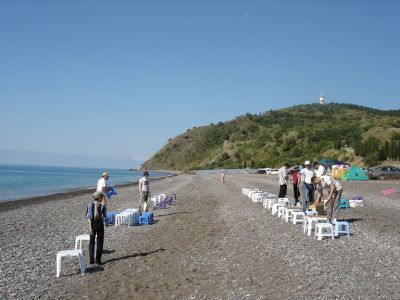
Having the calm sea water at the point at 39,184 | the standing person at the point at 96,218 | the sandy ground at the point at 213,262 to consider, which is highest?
the standing person at the point at 96,218

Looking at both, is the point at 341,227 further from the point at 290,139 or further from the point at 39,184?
the point at 290,139

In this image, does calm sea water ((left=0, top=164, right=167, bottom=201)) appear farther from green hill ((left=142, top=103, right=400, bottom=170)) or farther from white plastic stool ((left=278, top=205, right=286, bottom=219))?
green hill ((left=142, top=103, right=400, bottom=170))

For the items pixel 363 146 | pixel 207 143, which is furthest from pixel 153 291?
pixel 207 143

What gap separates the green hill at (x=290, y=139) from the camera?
2986 inches

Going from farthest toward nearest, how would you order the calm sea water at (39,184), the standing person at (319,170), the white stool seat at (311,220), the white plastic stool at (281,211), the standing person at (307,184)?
the calm sea water at (39,184), the white plastic stool at (281,211), the standing person at (307,184), the standing person at (319,170), the white stool seat at (311,220)

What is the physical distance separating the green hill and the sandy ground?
5274 cm

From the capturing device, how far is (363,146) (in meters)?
69.1

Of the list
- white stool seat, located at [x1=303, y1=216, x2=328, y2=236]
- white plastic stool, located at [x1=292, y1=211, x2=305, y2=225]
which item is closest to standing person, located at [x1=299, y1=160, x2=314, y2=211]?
white plastic stool, located at [x1=292, y1=211, x2=305, y2=225]

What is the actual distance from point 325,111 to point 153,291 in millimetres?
168251

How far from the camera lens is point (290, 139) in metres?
109

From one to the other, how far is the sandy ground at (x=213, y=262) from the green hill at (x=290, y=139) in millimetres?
52742

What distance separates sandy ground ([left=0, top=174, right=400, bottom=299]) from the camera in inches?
322

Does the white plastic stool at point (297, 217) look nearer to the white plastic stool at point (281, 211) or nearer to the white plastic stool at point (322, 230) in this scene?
the white plastic stool at point (281, 211)

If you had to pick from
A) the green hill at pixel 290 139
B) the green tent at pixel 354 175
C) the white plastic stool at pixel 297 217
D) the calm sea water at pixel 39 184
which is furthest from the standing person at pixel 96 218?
the green hill at pixel 290 139
